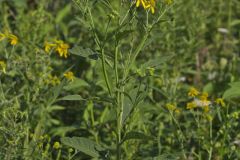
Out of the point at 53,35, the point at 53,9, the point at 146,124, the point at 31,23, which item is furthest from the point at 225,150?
the point at 53,9

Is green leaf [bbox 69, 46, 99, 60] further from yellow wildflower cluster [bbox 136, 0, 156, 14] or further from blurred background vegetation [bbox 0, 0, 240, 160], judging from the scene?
yellow wildflower cluster [bbox 136, 0, 156, 14]

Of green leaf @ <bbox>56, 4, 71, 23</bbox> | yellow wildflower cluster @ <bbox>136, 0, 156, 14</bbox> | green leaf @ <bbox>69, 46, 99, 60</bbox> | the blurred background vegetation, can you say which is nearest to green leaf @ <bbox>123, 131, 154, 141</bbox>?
the blurred background vegetation

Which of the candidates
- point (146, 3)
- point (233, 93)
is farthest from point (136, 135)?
point (233, 93)

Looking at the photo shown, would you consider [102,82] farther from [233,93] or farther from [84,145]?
[84,145]

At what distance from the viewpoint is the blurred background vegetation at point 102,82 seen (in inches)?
105

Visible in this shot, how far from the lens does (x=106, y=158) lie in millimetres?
2379

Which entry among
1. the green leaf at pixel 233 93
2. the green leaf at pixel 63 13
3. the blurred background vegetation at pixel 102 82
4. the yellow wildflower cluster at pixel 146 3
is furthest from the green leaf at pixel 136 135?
the green leaf at pixel 63 13

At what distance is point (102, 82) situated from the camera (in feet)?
10.5

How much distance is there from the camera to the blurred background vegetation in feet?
8.74

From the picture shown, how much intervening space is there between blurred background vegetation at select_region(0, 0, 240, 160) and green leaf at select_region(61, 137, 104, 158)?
0.20 meters

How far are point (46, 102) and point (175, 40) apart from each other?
125 cm

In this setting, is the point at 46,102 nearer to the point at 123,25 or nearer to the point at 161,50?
the point at 123,25

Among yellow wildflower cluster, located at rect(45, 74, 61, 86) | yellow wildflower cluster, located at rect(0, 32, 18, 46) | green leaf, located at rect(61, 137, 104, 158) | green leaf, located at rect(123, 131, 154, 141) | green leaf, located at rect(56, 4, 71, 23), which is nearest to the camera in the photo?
green leaf, located at rect(123, 131, 154, 141)

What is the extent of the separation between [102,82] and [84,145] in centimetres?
87
